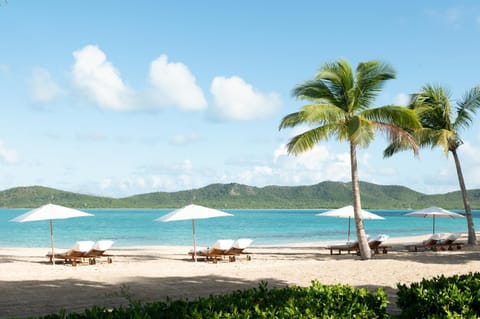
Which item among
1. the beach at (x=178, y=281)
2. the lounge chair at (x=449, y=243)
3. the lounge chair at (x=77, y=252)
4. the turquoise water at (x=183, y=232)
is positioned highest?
the lounge chair at (x=77, y=252)

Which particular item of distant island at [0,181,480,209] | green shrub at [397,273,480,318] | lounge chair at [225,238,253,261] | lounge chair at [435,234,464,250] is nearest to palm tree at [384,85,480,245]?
lounge chair at [435,234,464,250]

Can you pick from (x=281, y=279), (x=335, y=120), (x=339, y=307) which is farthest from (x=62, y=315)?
(x=335, y=120)

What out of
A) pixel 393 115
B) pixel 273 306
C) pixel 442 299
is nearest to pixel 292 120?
pixel 393 115

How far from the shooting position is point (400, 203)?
6959 inches

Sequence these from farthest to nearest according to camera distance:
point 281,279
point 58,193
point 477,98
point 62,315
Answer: point 58,193
point 477,98
point 281,279
point 62,315

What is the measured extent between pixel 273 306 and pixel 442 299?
76.7 inches

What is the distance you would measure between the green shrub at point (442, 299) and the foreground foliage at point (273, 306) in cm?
49

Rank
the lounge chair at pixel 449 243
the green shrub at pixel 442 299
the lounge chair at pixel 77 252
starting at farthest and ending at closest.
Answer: the lounge chair at pixel 449 243
the lounge chair at pixel 77 252
the green shrub at pixel 442 299

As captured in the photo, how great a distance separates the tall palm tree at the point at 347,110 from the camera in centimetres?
1498

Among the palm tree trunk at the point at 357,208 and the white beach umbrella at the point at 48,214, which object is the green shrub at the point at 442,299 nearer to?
the palm tree trunk at the point at 357,208

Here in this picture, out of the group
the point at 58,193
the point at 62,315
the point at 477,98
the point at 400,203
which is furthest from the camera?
the point at 400,203

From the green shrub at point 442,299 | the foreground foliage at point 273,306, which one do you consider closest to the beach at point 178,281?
the green shrub at point 442,299

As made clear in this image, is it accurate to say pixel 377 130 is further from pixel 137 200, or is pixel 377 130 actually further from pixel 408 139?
pixel 137 200

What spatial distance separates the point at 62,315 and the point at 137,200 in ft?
594
